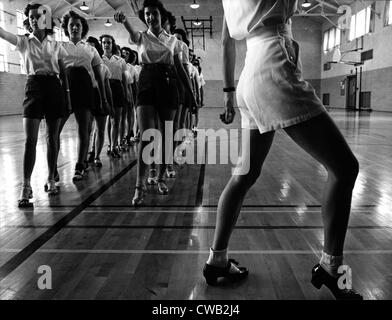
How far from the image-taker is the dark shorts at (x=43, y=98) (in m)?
3.54

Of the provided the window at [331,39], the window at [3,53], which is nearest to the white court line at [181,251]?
the window at [3,53]

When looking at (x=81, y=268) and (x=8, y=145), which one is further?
(x=8, y=145)

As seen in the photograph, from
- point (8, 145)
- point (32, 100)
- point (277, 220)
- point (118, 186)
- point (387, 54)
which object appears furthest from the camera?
point (387, 54)

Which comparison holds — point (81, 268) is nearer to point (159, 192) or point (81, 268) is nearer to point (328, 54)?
point (159, 192)

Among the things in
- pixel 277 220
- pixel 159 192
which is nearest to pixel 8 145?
pixel 159 192

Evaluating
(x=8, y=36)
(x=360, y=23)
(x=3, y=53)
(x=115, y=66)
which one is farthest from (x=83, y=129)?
(x=360, y=23)

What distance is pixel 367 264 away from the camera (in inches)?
88.5

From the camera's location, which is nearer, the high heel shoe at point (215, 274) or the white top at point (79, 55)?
the high heel shoe at point (215, 274)

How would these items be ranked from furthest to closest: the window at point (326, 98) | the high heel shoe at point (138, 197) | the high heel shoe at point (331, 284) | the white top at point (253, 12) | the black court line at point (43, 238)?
the window at point (326, 98) → the high heel shoe at point (138, 197) → the black court line at point (43, 238) → the high heel shoe at point (331, 284) → the white top at point (253, 12)

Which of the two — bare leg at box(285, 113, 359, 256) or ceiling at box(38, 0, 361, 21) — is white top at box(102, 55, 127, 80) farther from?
ceiling at box(38, 0, 361, 21)

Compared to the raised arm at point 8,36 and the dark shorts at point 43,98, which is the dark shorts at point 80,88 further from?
the raised arm at point 8,36

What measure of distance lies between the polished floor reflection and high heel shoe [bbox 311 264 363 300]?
2.3 inches

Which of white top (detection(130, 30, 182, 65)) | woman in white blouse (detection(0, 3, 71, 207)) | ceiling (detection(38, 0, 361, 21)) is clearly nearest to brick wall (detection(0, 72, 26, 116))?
ceiling (detection(38, 0, 361, 21))
